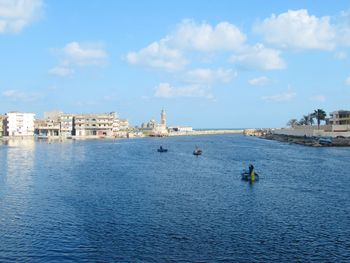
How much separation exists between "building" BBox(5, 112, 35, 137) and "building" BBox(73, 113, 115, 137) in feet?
58.7

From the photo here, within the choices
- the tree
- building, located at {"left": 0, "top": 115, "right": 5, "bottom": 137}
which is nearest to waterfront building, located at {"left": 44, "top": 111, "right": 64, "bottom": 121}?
building, located at {"left": 0, "top": 115, "right": 5, "bottom": 137}

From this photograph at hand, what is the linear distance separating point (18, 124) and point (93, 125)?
28.7 metres

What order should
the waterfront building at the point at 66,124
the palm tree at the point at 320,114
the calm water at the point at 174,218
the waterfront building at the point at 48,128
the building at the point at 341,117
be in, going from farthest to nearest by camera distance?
the waterfront building at the point at 48,128 < the waterfront building at the point at 66,124 < the palm tree at the point at 320,114 < the building at the point at 341,117 < the calm water at the point at 174,218

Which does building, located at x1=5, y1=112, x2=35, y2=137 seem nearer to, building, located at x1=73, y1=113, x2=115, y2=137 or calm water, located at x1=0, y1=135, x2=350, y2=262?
building, located at x1=73, y1=113, x2=115, y2=137

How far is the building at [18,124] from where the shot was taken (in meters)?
171

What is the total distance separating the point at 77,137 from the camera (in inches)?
6673

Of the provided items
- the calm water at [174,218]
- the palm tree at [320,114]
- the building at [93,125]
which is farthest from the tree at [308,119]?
the calm water at [174,218]

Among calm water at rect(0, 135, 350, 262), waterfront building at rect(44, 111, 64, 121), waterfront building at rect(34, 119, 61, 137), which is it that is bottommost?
calm water at rect(0, 135, 350, 262)

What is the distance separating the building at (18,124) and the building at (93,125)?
1790cm

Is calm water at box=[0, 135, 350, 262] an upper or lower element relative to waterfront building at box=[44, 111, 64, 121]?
lower

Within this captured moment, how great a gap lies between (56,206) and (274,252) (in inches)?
669

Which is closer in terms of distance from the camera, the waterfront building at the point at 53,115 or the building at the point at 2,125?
the building at the point at 2,125

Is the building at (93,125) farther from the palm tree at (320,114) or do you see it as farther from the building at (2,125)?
the palm tree at (320,114)

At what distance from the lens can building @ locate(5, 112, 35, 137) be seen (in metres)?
171
